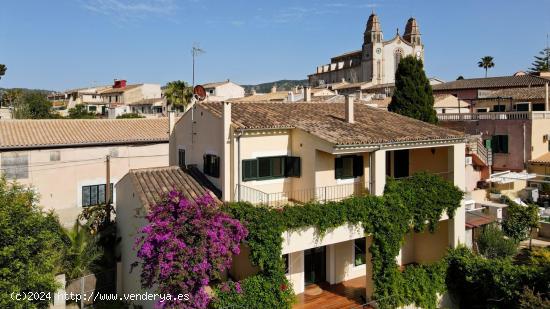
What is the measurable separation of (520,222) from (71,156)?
Answer: 26386 millimetres

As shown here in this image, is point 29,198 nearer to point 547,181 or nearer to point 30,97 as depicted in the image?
point 547,181

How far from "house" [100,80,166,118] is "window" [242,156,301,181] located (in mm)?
54240

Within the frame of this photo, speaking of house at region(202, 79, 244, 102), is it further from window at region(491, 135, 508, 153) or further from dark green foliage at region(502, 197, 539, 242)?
dark green foliage at region(502, 197, 539, 242)

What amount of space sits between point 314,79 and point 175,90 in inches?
3483

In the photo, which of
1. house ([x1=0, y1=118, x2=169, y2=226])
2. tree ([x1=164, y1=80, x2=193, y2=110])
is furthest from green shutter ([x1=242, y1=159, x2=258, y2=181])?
tree ([x1=164, y1=80, x2=193, y2=110])

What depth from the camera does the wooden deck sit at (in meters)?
16.9

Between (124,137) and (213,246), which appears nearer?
(213,246)

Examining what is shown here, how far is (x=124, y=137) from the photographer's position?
30.2m

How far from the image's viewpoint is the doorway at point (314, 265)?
18.7m

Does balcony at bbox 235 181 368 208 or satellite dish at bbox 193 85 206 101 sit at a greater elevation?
satellite dish at bbox 193 85 206 101

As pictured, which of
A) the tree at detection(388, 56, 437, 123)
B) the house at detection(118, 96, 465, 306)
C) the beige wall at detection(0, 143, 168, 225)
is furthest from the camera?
the tree at detection(388, 56, 437, 123)

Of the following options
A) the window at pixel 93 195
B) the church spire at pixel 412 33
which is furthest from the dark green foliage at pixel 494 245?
the church spire at pixel 412 33

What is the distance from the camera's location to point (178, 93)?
49.6 m

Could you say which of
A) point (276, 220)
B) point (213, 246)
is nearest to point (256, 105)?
point (276, 220)
